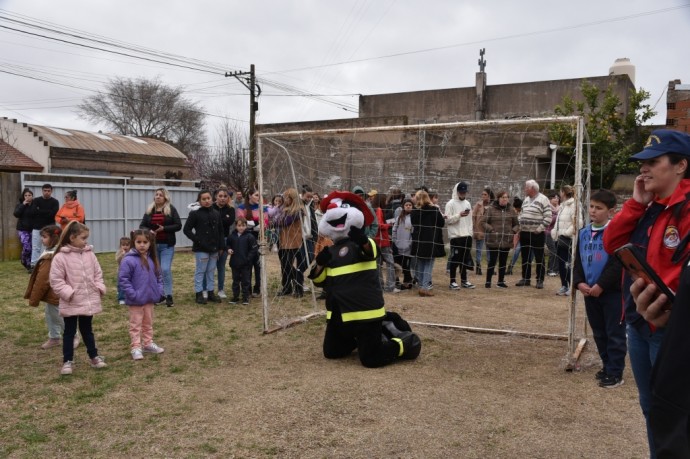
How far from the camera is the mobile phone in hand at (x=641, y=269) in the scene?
2006mm

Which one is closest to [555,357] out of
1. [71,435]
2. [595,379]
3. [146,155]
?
[595,379]

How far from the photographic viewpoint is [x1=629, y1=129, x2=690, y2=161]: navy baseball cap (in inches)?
98.3

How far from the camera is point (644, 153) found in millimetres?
2600

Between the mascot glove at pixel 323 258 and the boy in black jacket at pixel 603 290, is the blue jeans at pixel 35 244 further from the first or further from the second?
the boy in black jacket at pixel 603 290

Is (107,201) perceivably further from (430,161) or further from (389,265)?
(389,265)

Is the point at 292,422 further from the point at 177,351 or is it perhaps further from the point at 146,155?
the point at 146,155

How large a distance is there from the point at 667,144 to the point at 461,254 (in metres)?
8.06

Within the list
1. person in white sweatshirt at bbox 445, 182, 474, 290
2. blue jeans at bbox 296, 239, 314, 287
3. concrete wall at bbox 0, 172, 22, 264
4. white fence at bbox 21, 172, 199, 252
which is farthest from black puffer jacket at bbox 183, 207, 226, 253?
white fence at bbox 21, 172, 199, 252

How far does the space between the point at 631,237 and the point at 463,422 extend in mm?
2038

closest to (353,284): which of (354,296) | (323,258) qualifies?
(354,296)

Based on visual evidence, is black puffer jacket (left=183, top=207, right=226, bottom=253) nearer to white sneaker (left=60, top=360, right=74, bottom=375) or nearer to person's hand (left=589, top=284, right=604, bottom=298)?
white sneaker (left=60, top=360, right=74, bottom=375)

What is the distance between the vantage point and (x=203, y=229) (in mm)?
8703

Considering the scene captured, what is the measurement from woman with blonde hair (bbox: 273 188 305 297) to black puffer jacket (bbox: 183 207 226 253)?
3.14 feet

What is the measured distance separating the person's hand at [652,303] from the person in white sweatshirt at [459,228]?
7776 mm
